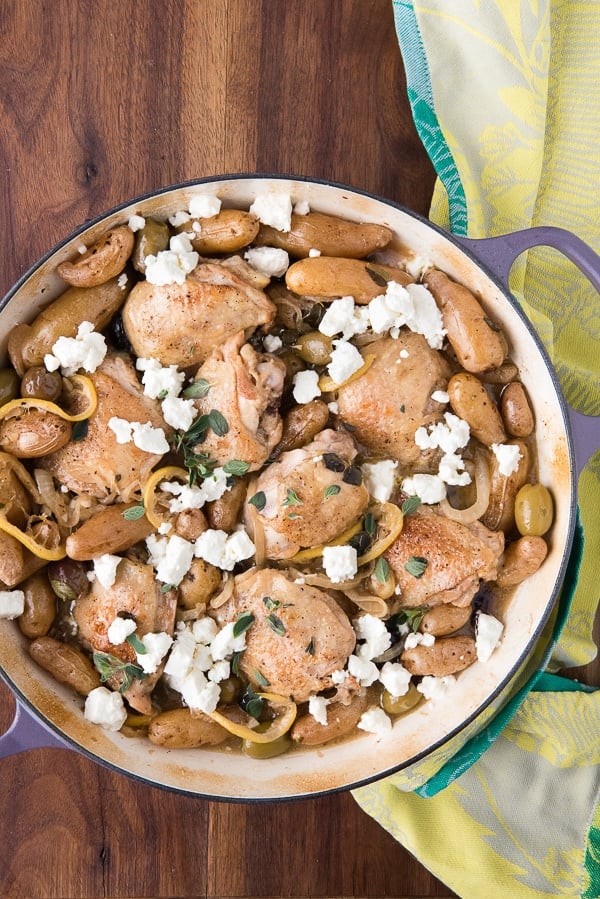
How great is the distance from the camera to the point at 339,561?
7.45ft

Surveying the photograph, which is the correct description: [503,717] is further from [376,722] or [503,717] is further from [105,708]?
[105,708]

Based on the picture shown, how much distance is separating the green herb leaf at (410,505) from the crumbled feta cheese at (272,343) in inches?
22.5

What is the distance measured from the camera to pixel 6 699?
98.0 inches

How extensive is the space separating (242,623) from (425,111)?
1606 millimetres

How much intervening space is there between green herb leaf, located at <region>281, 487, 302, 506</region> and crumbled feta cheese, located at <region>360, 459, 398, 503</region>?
23 cm

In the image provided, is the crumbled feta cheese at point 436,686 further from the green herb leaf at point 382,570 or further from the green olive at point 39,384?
the green olive at point 39,384

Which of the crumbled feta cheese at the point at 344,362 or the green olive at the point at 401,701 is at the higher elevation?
the crumbled feta cheese at the point at 344,362

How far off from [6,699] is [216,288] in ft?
4.60

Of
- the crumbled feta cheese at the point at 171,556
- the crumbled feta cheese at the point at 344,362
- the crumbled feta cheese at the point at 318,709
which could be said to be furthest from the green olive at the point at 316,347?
the crumbled feta cheese at the point at 318,709

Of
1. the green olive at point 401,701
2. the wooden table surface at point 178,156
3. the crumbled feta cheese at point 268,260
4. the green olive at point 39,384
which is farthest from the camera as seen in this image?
the wooden table surface at point 178,156

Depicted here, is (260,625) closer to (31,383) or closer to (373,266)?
(31,383)

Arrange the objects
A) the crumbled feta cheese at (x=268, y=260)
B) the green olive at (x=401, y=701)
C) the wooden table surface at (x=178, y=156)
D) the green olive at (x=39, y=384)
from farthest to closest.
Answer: the wooden table surface at (x=178, y=156) → the green olive at (x=401, y=701) → the crumbled feta cheese at (x=268, y=260) → the green olive at (x=39, y=384)

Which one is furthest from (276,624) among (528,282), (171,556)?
(528,282)

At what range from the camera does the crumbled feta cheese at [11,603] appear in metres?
2.16
